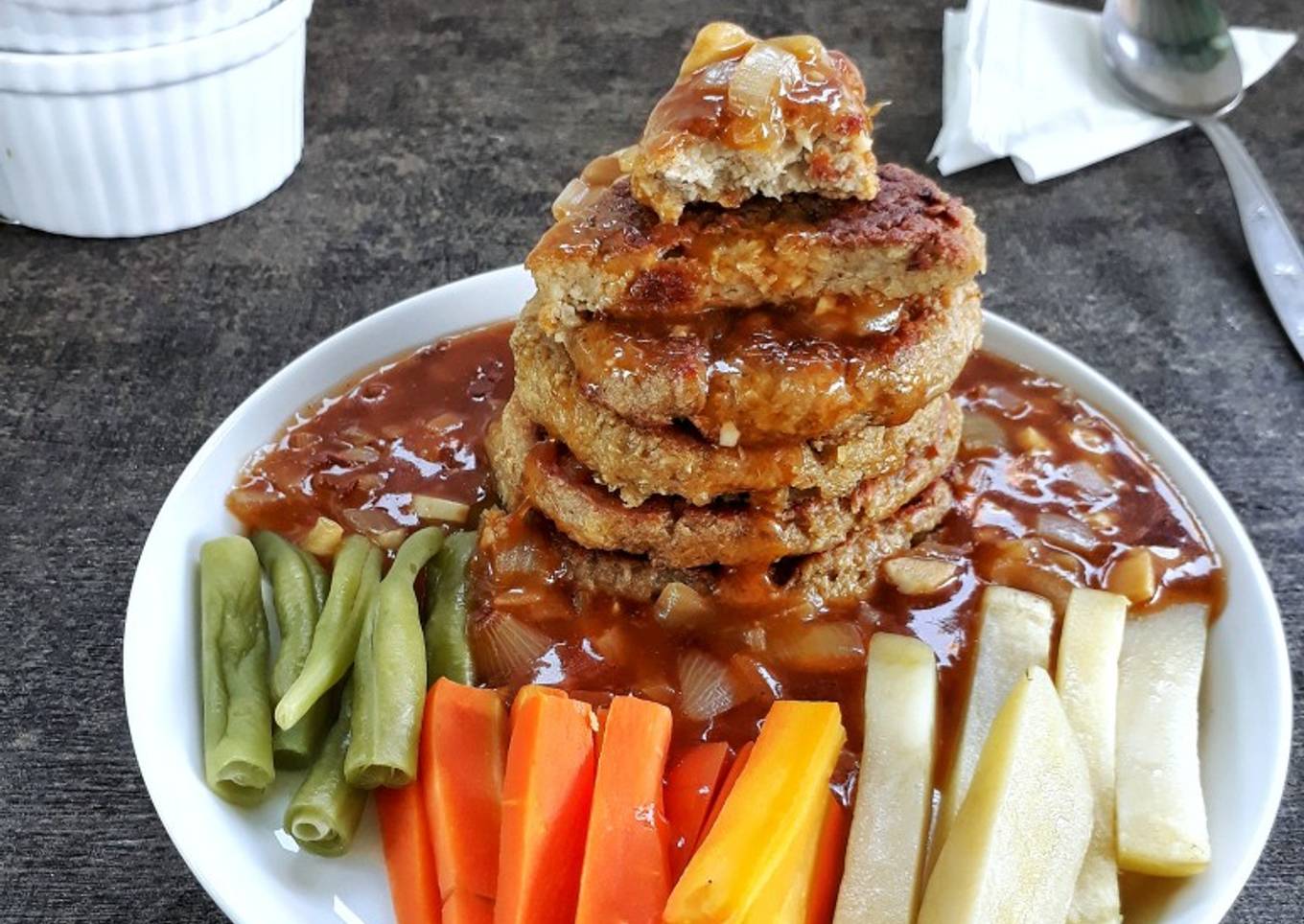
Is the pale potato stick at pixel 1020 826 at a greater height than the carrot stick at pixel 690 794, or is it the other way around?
the pale potato stick at pixel 1020 826

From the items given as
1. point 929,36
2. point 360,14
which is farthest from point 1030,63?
point 360,14

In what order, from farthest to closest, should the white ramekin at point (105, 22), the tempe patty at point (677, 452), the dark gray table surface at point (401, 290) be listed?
the white ramekin at point (105, 22) → the dark gray table surface at point (401, 290) → the tempe patty at point (677, 452)

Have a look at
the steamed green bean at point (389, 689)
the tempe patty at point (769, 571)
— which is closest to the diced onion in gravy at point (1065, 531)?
the tempe patty at point (769, 571)

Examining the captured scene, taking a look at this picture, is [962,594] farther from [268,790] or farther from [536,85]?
[536,85]

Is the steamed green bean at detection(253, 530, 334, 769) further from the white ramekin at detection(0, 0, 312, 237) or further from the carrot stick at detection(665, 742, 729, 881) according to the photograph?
the white ramekin at detection(0, 0, 312, 237)

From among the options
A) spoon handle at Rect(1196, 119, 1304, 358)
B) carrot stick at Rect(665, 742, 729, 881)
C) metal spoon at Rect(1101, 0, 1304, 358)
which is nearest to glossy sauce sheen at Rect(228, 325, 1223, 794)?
carrot stick at Rect(665, 742, 729, 881)

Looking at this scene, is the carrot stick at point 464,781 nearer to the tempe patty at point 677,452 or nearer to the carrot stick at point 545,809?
the carrot stick at point 545,809

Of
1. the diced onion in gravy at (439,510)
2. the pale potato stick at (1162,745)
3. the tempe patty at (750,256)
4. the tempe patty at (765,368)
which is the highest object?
the tempe patty at (750,256)

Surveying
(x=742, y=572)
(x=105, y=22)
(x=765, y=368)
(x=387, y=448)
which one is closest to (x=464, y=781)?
(x=742, y=572)
